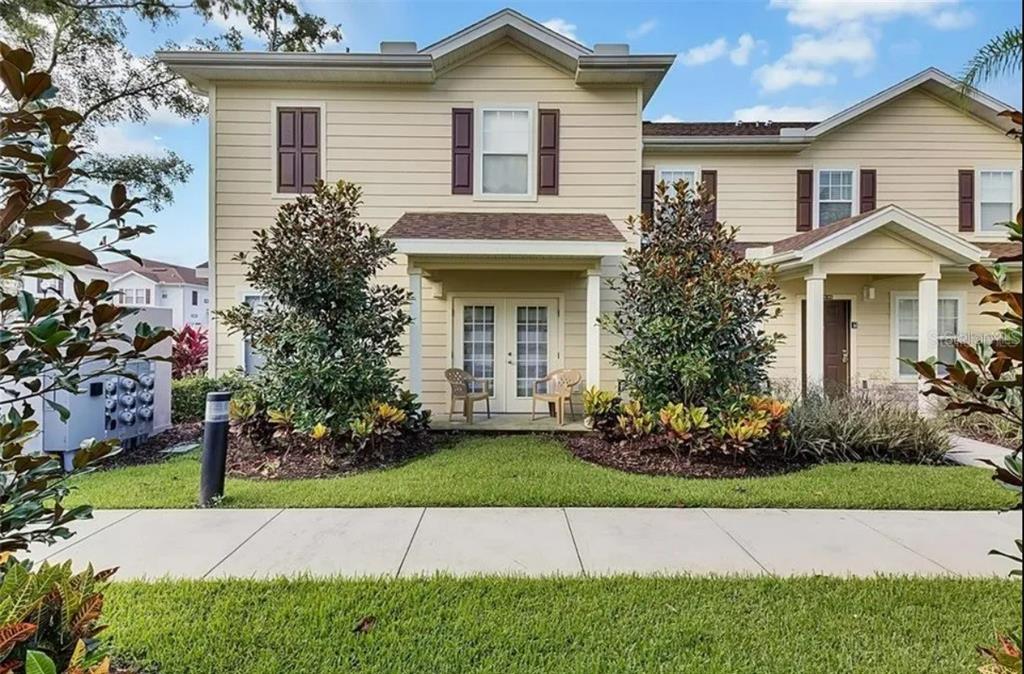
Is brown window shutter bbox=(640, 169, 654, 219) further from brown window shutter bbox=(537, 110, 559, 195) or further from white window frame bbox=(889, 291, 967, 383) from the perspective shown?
white window frame bbox=(889, 291, 967, 383)

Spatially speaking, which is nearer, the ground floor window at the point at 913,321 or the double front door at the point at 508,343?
the double front door at the point at 508,343

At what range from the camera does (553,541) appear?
15.0 feet

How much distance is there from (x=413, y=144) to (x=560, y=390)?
527 cm

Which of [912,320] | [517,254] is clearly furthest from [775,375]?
[517,254]

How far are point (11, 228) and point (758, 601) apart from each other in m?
4.22

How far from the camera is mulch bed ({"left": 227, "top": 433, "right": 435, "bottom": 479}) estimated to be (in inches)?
267

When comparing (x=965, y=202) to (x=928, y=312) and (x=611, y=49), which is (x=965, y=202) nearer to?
(x=928, y=312)

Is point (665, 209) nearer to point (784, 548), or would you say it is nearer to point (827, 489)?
point (827, 489)

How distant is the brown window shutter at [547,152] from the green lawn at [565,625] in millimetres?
7818

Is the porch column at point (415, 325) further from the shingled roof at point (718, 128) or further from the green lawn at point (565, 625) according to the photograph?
the shingled roof at point (718, 128)

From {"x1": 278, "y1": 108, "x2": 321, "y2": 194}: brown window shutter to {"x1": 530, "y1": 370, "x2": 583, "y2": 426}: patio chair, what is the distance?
560 cm

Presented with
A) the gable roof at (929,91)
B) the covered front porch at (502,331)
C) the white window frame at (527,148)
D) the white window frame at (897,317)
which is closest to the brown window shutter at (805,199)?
the gable roof at (929,91)

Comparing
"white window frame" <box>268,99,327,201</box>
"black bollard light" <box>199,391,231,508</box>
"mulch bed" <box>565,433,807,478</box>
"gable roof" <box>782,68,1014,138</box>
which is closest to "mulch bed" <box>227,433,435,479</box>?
"black bollard light" <box>199,391,231,508</box>

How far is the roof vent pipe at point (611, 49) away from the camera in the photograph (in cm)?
966
